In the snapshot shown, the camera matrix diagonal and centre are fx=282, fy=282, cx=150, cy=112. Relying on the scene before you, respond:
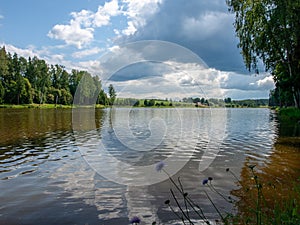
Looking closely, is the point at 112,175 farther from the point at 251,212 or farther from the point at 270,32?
the point at 270,32

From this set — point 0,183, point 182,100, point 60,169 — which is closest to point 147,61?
point 182,100

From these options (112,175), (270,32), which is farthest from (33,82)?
(112,175)

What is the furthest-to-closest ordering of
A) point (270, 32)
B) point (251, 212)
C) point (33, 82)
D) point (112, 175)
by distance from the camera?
point (33, 82), point (270, 32), point (112, 175), point (251, 212)

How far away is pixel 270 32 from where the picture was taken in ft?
80.2

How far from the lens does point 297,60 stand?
26422mm

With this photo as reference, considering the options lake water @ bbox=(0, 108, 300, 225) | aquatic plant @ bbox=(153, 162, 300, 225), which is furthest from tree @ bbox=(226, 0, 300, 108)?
aquatic plant @ bbox=(153, 162, 300, 225)

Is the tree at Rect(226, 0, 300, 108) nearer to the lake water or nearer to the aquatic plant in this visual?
the lake water

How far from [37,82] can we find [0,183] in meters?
107

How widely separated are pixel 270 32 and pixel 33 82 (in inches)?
3895

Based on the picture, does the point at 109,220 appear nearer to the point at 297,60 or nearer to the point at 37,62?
the point at 297,60

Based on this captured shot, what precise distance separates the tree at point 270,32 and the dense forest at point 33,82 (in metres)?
68.1

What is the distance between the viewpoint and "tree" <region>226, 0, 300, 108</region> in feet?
73.7

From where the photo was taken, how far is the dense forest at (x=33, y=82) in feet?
305

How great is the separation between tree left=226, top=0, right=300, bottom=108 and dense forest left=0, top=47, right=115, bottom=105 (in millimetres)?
68137
